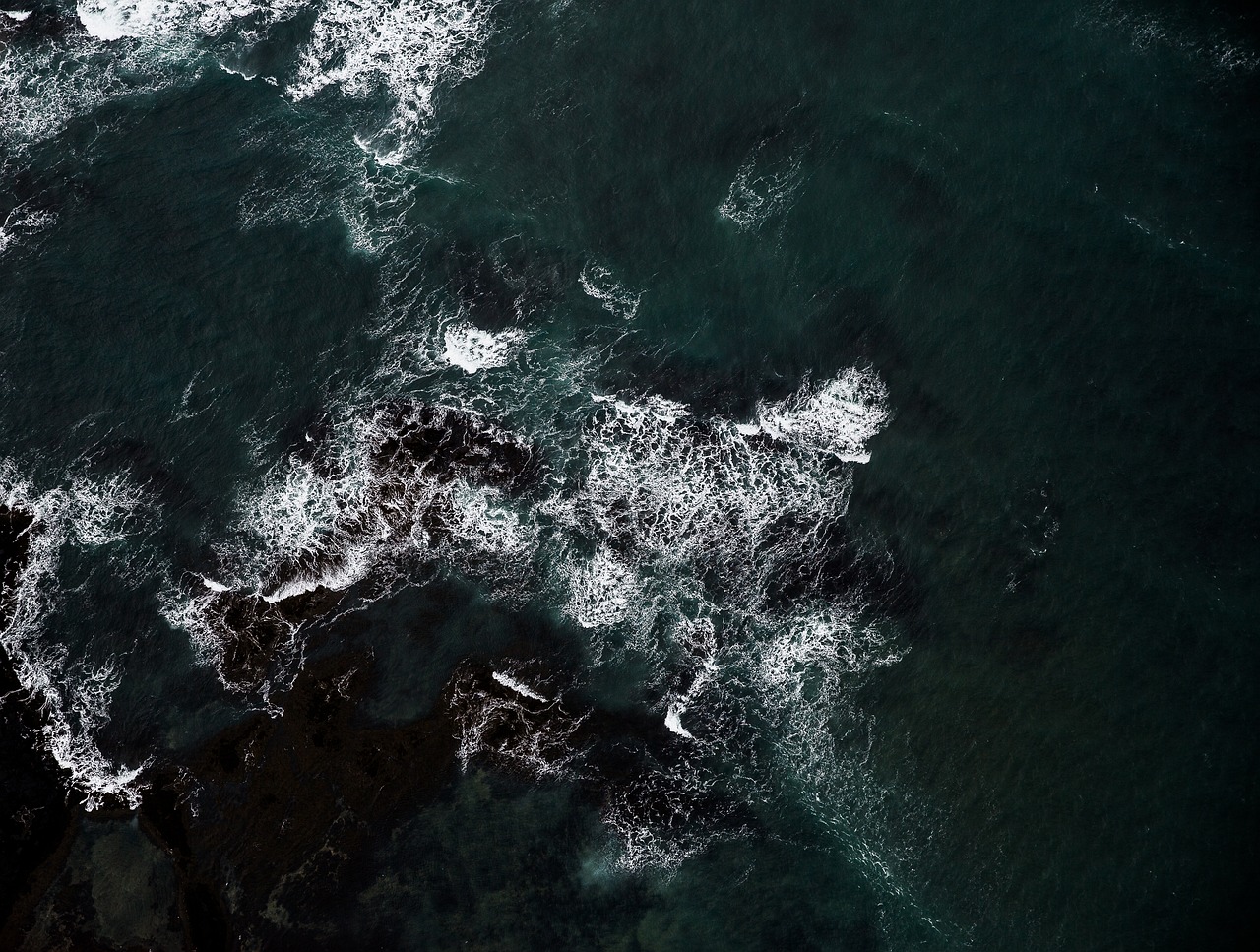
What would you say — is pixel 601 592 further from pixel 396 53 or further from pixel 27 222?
pixel 27 222

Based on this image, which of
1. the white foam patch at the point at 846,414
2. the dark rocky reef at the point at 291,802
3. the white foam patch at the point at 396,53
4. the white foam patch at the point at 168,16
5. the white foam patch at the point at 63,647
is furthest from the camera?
the white foam patch at the point at 168,16

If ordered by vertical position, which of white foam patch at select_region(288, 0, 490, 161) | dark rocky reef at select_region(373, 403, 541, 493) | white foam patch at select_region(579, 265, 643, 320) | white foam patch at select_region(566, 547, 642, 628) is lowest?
white foam patch at select_region(566, 547, 642, 628)

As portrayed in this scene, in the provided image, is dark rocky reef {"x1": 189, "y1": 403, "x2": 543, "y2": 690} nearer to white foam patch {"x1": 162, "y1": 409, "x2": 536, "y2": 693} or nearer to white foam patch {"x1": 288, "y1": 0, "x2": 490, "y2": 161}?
white foam patch {"x1": 162, "y1": 409, "x2": 536, "y2": 693}

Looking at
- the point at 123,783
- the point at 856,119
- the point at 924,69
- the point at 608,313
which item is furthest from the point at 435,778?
the point at 924,69

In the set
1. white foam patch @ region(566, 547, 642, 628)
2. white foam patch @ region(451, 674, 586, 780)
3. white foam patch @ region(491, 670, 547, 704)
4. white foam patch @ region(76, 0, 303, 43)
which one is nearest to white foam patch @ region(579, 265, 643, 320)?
white foam patch @ region(566, 547, 642, 628)

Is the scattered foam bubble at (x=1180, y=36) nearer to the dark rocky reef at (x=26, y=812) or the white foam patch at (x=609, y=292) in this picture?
the white foam patch at (x=609, y=292)

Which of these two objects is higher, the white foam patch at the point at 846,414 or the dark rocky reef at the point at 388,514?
the white foam patch at the point at 846,414

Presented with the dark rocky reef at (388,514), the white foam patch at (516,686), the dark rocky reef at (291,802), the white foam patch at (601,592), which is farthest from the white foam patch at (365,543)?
the white foam patch at (516,686)
